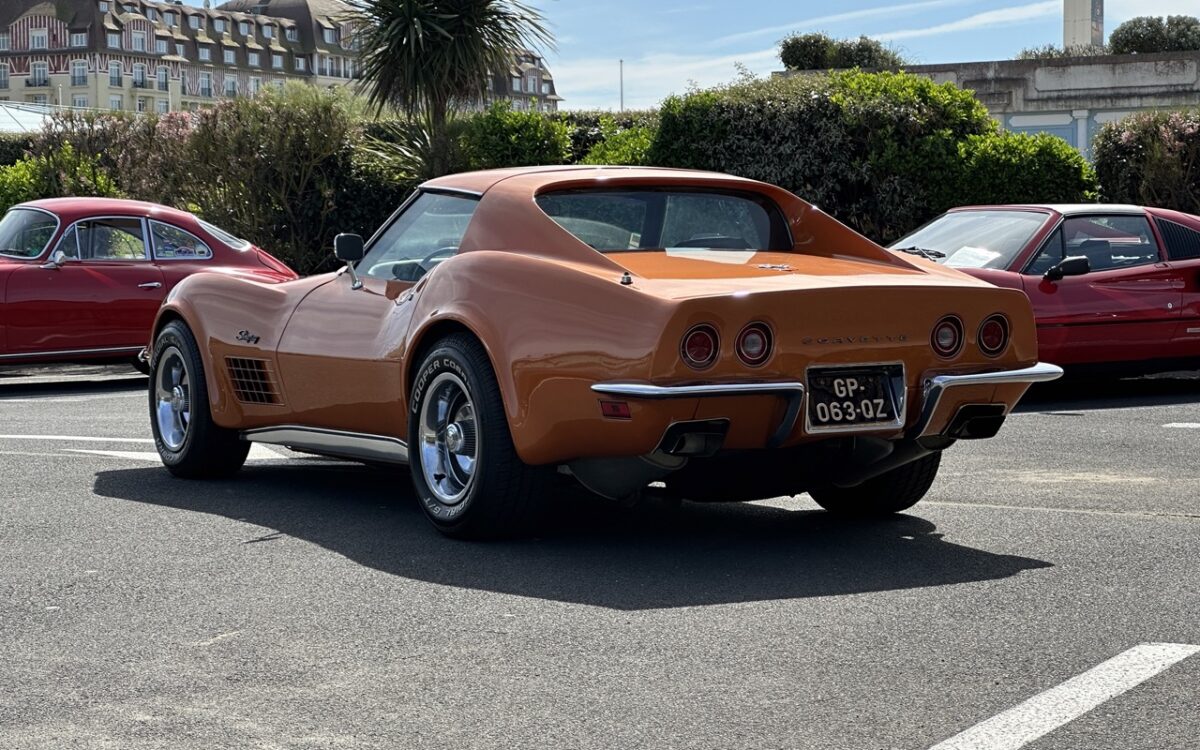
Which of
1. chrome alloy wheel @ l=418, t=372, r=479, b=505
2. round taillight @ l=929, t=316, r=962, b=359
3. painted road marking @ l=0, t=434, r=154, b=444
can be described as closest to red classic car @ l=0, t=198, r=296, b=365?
painted road marking @ l=0, t=434, r=154, b=444

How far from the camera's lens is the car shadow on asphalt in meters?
5.50

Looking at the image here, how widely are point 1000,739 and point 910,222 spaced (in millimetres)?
14681

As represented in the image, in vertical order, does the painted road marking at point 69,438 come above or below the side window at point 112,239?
below

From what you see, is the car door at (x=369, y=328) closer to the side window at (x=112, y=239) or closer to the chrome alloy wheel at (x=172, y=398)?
the chrome alloy wheel at (x=172, y=398)

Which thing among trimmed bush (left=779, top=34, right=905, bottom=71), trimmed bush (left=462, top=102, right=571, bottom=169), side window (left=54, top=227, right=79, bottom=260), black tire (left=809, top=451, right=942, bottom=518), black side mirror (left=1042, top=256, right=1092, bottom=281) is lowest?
black tire (left=809, top=451, right=942, bottom=518)

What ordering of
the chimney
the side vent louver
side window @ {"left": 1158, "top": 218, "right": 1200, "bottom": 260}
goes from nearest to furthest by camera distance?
the side vent louver
side window @ {"left": 1158, "top": 218, "right": 1200, "bottom": 260}
the chimney

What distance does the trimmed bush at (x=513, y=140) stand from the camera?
21953mm

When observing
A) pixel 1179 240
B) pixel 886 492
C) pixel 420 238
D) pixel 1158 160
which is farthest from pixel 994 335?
pixel 1158 160

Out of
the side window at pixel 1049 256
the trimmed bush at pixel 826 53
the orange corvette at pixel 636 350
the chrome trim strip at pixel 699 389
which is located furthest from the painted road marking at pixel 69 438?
the trimmed bush at pixel 826 53

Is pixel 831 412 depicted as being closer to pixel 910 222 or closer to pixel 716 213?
pixel 716 213

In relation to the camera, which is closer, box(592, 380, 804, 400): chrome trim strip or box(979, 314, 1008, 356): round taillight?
box(592, 380, 804, 400): chrome trim strip

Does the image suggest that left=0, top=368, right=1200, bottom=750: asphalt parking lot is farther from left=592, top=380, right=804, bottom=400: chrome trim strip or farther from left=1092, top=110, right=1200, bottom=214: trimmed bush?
left=1092, top=110, right=1200, bottom=214: trimmed bush

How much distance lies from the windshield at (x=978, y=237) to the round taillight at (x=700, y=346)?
6.31 meters

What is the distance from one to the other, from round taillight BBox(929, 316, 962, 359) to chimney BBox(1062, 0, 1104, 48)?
177ft
